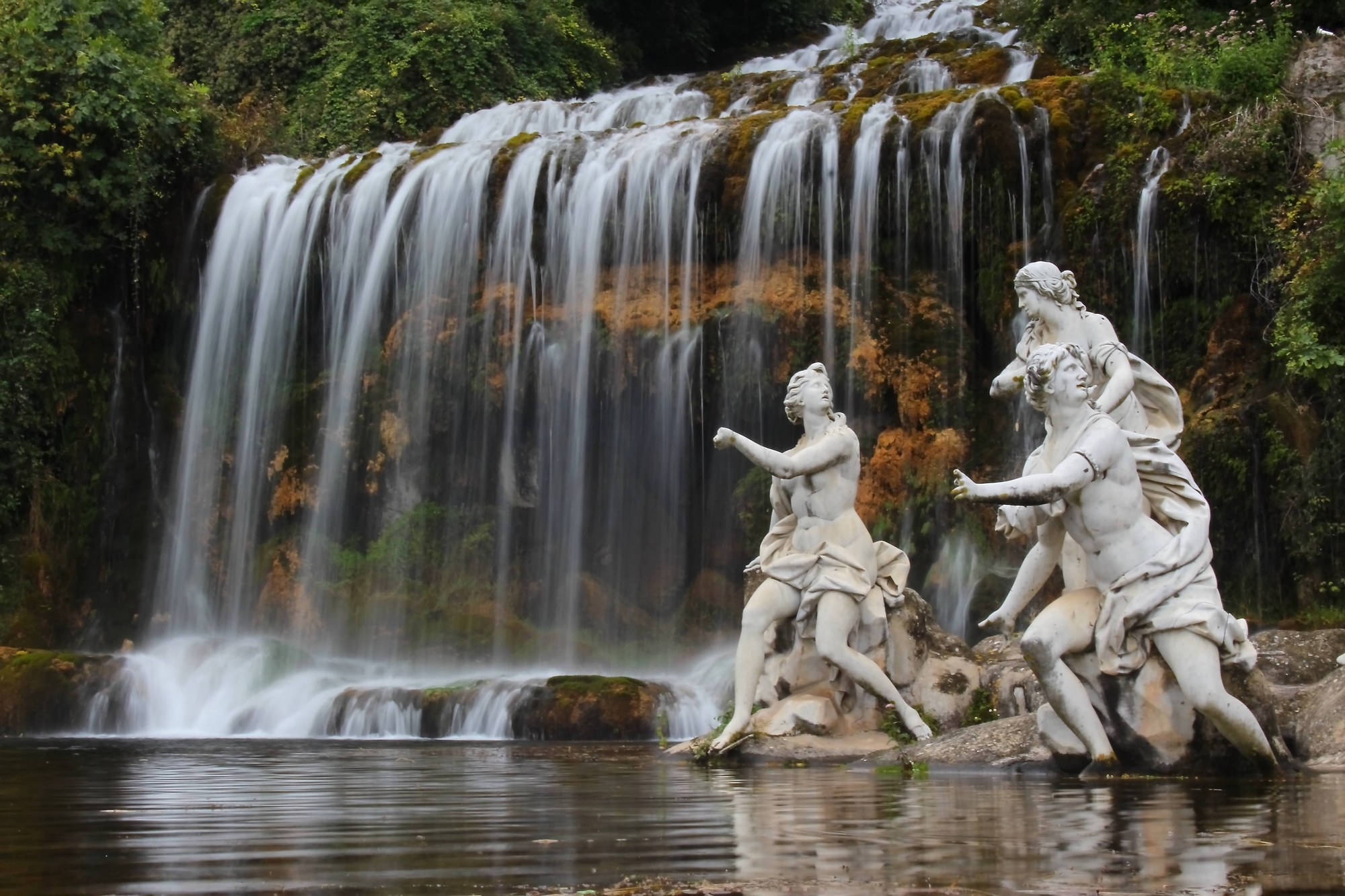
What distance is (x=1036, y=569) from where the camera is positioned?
9.58 m

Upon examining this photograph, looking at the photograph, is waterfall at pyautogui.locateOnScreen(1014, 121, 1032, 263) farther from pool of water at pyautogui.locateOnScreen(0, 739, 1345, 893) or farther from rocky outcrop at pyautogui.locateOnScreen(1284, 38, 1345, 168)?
pool of water at pyautogui.locateOnScreen(0, 739, 1345, 893)

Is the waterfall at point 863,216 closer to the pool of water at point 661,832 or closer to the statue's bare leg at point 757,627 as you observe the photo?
the statue's bare leg at point 757,627

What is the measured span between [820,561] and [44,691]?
34.7 ft

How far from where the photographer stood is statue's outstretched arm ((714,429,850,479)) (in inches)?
445

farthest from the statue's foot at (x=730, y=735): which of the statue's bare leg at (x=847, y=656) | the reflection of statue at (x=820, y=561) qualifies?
the statue's bare leg at (x=847, y=656)

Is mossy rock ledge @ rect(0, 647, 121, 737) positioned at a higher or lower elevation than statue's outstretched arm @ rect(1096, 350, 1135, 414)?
lower

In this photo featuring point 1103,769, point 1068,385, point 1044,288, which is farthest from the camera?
point 1044,288

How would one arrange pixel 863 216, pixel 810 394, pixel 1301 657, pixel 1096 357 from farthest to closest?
pixel 863 216, pixel 810 394, pixel 1301 657, pixel 1096 357

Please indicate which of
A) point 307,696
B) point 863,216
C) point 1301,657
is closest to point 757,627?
point 1301,657

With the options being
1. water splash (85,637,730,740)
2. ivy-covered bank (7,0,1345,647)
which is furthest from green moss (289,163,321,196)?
water splash (85,637,730,740)

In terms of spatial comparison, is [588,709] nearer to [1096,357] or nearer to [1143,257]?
[1096,357]

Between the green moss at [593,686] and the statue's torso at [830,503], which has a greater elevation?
the statue's torso at [830,503]

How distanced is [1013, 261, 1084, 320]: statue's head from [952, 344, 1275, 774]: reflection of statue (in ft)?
4.85

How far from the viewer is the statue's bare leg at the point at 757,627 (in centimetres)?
1170
